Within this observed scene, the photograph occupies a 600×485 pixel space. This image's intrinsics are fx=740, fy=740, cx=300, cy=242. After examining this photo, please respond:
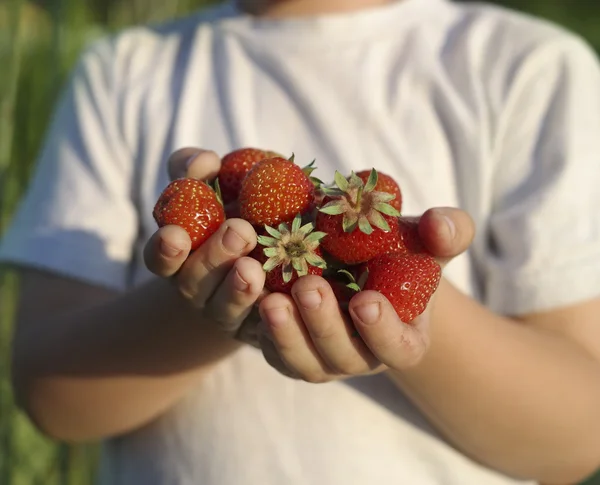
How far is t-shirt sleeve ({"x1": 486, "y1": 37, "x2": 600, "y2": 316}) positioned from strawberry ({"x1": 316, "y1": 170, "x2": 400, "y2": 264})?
0.23 metres

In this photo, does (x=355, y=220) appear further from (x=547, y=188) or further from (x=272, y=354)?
(x=547, y=188)

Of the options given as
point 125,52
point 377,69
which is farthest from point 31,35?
point 377,69

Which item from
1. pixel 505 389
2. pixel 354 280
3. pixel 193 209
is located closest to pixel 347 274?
pixel 354 280

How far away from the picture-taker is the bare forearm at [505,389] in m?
0.64

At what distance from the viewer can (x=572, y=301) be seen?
70 cm

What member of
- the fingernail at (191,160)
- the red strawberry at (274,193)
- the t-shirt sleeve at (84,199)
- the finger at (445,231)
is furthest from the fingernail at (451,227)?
the t-shirt sleeve at (84,199)

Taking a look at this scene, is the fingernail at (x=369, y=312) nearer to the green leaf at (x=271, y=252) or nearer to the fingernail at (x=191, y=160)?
the green leaf at (x=271, y=252)

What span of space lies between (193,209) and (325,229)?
10 cm

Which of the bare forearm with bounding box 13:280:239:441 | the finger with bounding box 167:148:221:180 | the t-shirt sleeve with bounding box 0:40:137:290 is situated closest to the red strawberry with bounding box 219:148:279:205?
the finger with bounding box 167:148:221:180

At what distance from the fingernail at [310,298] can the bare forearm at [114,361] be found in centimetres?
20

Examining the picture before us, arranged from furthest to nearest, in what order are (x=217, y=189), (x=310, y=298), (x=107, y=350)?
(x=107, y=350)
(x=217, y=189)
(x=310, y=298)

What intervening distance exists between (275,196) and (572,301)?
340 mm

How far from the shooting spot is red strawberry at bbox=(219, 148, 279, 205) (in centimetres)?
60

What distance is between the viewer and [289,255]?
0.50m
